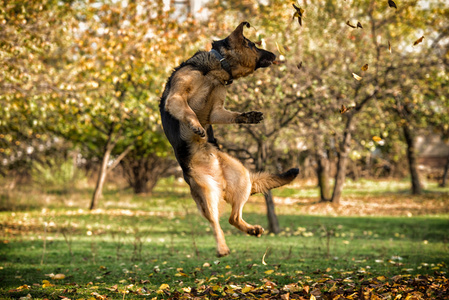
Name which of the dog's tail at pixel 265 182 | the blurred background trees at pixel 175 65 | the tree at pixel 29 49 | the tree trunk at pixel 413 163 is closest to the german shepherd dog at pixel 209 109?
the dog's tail at pixel 265 182

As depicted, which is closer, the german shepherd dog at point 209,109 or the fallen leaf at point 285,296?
the german shepherd dog at point 209,109

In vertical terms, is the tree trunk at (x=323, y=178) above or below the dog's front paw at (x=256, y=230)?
above

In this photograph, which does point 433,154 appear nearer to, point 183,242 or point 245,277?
point 183,242

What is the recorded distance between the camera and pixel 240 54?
13.2 ft

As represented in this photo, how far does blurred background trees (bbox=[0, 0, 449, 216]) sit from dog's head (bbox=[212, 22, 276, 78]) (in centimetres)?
132

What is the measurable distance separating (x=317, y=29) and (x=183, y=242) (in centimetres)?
1257

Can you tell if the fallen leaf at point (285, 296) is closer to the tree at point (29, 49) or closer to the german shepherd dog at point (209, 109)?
the german shepherd dog at point (209, 109)

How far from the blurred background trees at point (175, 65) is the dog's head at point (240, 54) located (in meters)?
1.32

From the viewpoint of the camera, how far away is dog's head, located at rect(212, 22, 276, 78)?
4.03 m

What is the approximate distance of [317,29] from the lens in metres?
19.6

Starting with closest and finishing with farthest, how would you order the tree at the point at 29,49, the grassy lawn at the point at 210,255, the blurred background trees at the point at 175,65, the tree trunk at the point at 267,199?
the grassy lawn at the point at 210,255
the tree at the point at 29,49
the blurred background trees at the point at 175,65
the tree trunk at the point at 267,199

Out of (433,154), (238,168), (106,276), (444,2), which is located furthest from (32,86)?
(433,154)

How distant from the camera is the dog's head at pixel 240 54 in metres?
4.03

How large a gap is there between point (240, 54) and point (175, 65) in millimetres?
9420
